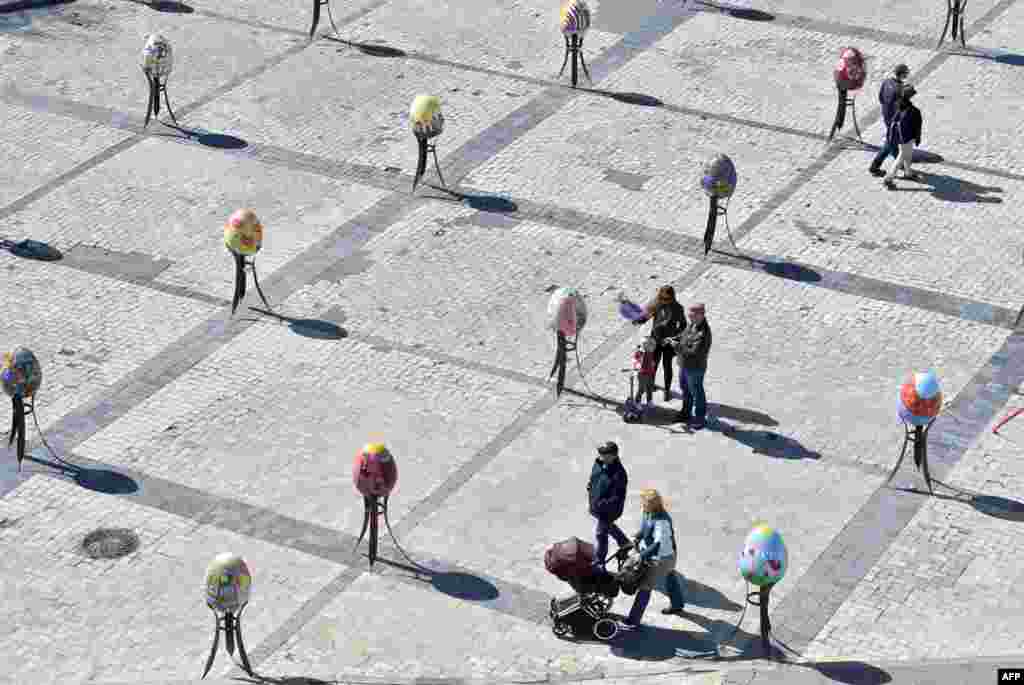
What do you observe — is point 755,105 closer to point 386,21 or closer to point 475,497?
point 386,21

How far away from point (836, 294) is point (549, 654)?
777 centimetres

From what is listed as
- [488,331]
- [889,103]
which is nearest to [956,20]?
[889,103]

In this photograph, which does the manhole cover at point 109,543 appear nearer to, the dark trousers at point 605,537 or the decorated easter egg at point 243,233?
the dark trousers at point 605,537

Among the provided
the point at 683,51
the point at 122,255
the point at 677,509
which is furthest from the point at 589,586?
the point at 683,51

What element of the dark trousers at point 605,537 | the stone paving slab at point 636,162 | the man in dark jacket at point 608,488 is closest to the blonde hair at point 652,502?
the man in dark jacket at point 608,488

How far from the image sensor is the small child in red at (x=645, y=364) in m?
22.8

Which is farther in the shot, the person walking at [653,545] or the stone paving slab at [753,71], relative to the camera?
A: the stone paving slab at [753,71]

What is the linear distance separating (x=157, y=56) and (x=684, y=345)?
31.5ft

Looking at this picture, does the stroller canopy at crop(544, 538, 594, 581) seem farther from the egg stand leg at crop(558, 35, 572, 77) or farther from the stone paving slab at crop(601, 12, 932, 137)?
the egg stand leg at crop(558, 35, 572, 77)

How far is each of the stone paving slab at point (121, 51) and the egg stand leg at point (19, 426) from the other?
8.91 meters

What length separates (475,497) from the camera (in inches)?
847

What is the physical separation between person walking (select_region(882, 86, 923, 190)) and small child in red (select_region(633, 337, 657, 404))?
6357 millimetres

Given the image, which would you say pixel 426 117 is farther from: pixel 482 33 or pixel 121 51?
pixel 121 51

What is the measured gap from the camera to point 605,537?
20141 millimetres
